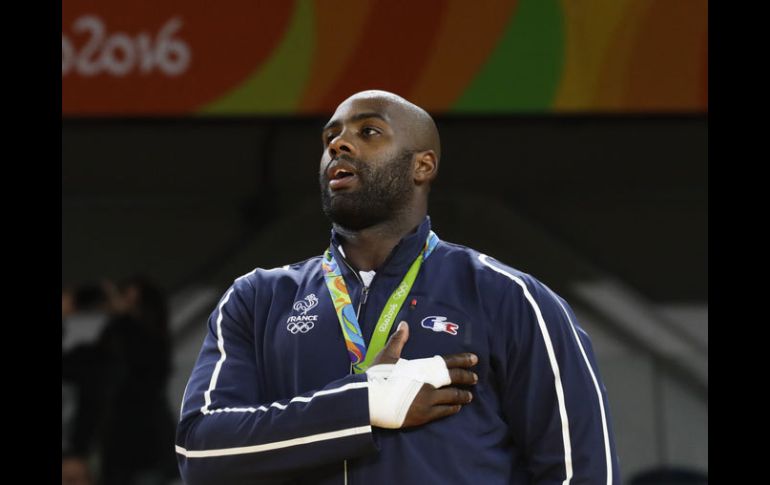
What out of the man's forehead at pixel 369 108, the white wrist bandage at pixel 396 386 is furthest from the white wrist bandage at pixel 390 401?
the man's forehead at pixel 369 108

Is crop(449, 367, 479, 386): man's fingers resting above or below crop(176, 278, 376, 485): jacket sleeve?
above

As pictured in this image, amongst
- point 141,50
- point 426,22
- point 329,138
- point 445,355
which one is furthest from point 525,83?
point 445,355

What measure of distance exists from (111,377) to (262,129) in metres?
1.85

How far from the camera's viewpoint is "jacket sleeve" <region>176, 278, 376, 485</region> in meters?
2.70

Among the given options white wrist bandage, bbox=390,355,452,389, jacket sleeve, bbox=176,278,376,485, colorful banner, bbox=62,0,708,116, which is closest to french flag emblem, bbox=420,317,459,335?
white wrist bandage, bbox=390,355,452,389

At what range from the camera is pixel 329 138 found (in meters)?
3.21

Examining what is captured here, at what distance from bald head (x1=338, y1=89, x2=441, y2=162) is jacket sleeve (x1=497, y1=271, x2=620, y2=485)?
1.85 feet

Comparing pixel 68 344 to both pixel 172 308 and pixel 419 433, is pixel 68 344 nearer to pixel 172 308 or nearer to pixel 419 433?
pixel 172 308

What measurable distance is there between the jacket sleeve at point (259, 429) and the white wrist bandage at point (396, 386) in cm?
3

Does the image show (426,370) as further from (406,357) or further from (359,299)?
(359,299)

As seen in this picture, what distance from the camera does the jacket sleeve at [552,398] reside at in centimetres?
278

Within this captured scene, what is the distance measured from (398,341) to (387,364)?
0.23ft

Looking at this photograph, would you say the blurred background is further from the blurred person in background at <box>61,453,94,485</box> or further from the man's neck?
the man's neck

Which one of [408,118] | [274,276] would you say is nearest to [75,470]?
[274,276]
